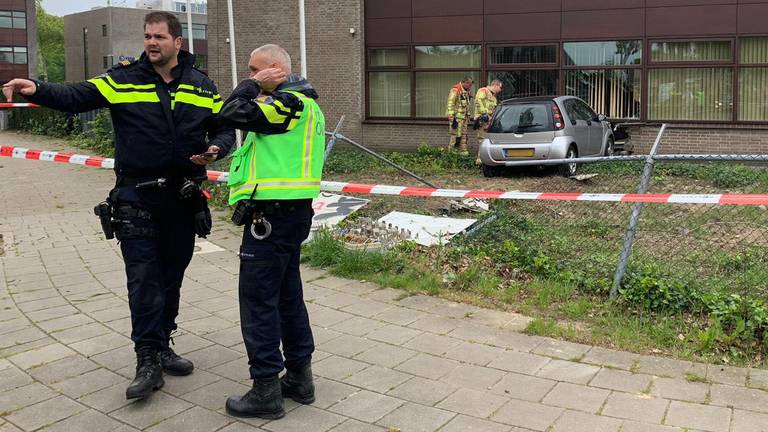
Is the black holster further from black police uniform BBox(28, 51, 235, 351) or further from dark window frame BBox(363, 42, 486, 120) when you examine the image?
dark window frame BBox(363, 42, 486, 120)

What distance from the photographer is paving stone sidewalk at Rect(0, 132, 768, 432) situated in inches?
149

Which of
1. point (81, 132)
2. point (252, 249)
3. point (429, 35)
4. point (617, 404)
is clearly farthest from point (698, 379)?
point (81, 132)

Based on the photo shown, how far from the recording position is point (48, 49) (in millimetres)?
88688

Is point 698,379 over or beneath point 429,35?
beneath

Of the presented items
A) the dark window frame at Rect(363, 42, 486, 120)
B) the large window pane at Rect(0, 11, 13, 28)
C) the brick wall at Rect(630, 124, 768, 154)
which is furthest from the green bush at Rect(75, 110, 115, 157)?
the large window pane at Rect(0, 11, 13, 28)

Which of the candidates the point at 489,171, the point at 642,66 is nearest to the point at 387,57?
the point at 642,66

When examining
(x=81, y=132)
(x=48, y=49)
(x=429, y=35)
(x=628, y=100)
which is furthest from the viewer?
(x=48, y=49)

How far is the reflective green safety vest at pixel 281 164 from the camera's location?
3.72 m

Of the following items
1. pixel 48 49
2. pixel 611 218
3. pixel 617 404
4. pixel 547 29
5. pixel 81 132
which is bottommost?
pixel 617 404

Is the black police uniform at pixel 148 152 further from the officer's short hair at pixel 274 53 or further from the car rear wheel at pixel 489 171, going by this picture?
the car rear wheel at pixel 489 171

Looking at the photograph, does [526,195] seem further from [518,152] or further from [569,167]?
[518,152]

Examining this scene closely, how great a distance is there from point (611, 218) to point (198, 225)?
14.8ft

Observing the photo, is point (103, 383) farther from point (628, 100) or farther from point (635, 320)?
point (628, 100)

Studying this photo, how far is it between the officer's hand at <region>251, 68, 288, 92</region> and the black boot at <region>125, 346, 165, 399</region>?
1629 mm
